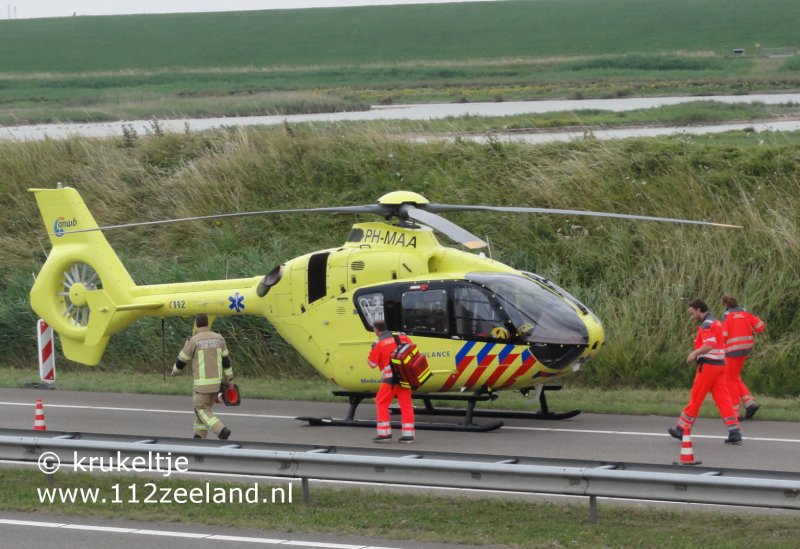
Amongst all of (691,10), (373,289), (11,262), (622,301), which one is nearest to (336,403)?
(373,289)

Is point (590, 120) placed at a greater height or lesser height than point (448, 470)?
greater

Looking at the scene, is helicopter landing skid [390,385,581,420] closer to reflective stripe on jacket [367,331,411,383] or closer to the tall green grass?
reflective stripe on jacket [367,331,411,383]

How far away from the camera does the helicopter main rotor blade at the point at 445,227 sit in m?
14.4

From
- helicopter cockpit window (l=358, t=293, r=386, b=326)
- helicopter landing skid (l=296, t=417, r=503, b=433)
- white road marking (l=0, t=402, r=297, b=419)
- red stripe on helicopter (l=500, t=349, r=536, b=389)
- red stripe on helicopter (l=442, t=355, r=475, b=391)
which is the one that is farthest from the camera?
white road marking (l=0, t=402, r=297, b=419)

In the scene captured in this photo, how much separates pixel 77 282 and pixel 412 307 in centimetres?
551

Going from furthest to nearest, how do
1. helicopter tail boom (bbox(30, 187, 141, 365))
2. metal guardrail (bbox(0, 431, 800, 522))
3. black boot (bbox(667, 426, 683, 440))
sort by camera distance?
helicopter tail boom (bbox(30, 187, 141, 365))
black boot (bbox(667, 426, 683, 440))
metal guardrail (bbox(0, 431, 800, 522))

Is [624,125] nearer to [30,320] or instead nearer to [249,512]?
[30,320]

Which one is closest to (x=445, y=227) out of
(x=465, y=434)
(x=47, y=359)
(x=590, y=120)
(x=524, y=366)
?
(x=524, y=366)

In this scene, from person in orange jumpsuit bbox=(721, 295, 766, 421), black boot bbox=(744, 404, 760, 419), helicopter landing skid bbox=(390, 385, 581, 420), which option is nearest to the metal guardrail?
helicopter landing skid bbox=(390, 385, 581, 420)

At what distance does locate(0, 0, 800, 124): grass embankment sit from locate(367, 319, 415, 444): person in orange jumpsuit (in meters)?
27.8

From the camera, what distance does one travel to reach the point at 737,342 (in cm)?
1555

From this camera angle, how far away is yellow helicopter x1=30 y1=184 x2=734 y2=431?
14984mm

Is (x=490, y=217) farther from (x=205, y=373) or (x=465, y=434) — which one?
(x=205, y=373)

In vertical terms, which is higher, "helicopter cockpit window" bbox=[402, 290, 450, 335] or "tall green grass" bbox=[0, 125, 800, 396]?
"tall green grass" bbox=[0, 125, 800, 396]
